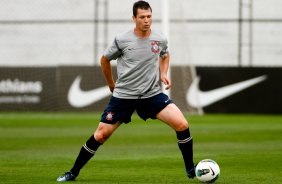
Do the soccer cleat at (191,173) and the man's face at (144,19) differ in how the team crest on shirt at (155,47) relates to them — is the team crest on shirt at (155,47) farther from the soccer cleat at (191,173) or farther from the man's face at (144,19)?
the soccer cleat at (191,173)

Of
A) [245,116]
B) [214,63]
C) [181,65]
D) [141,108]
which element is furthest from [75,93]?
[141,108]

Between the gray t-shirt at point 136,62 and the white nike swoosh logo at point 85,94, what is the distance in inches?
693

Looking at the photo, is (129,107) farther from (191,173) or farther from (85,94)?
(85,94)

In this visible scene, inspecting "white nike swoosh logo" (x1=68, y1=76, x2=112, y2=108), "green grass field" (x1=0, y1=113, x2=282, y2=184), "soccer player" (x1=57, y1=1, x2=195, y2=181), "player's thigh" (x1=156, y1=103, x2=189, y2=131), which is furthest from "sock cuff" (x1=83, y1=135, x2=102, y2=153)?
"white nike swoosh logo" (x1=68, y1=76, x2=112, y2=108)

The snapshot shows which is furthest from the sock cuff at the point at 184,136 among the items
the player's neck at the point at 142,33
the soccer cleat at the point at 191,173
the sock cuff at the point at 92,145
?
the player's neck at the point at 142,33

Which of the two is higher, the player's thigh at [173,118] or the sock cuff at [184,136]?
the player's thigh at [173,118]

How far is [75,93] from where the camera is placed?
2758cm

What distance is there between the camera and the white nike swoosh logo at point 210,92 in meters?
26.9

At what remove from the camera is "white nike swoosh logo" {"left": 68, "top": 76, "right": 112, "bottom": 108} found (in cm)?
2750

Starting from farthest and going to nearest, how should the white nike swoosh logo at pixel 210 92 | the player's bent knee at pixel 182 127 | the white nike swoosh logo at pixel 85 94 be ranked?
1. the white nike swoosh logo at pixel 85 94
2. the white nike swoosh logo at pixel 210 92
3. the player's bent knee at pixel 182 127

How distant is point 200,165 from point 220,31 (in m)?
25.9

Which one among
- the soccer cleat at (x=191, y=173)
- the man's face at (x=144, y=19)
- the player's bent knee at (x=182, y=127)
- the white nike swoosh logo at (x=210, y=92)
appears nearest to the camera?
the man's face at (x=144, y=19)

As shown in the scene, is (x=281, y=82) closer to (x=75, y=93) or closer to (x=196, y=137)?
(x=75, y=93)

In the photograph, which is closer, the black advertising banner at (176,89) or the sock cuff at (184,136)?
the sock cuff at (184,136)
